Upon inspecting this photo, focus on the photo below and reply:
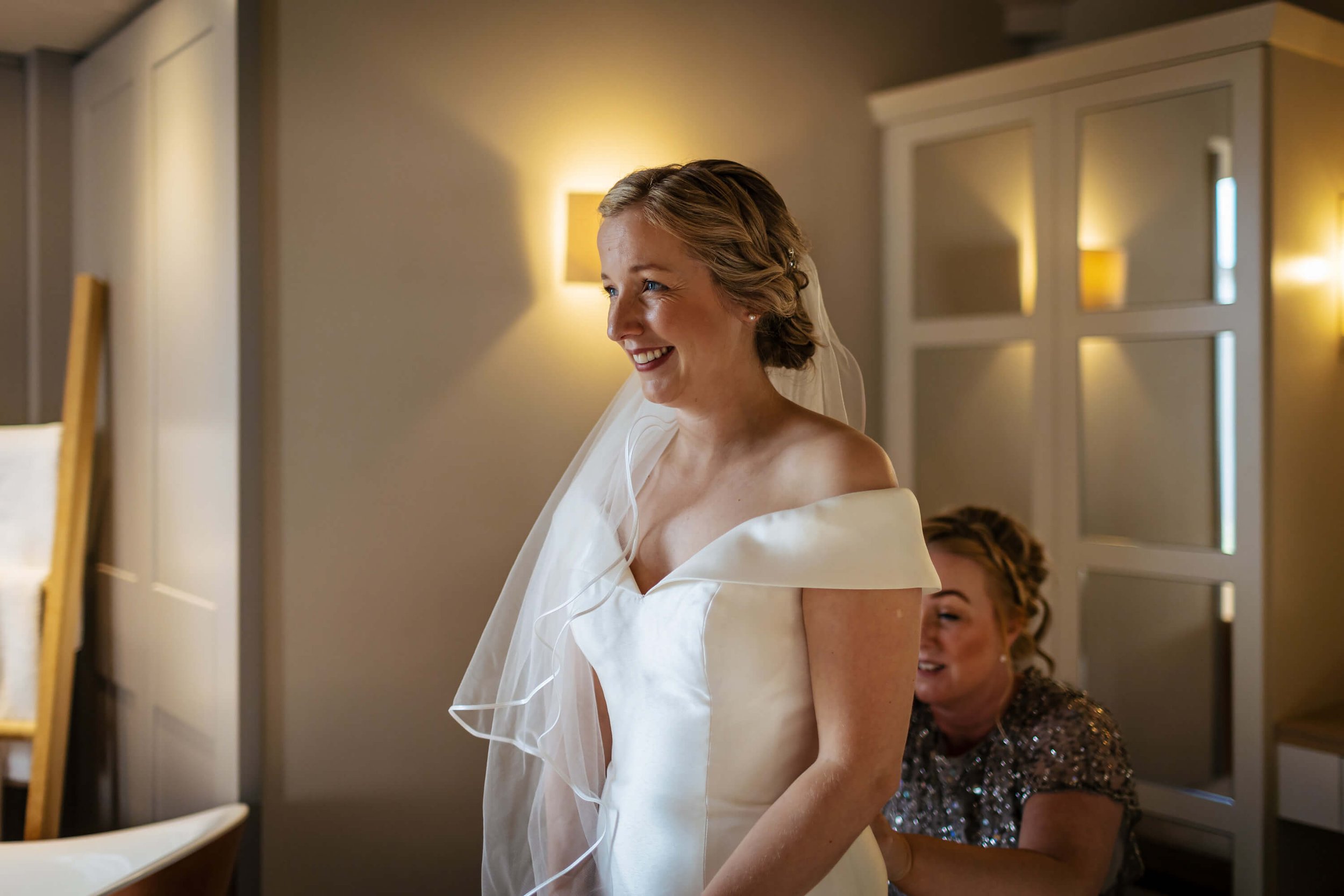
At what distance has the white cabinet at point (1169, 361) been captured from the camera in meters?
2.32

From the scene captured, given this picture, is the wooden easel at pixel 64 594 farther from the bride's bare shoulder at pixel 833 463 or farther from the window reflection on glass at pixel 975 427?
the window reflection on glass at pixel 975 427

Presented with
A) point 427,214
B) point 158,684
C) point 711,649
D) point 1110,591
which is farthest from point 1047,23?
point 158,684

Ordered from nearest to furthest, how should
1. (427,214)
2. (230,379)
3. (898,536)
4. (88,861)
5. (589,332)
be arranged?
(898,536)
(88,861)
(230,379)
(427,214)
(589,332)

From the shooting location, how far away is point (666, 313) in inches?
48.5

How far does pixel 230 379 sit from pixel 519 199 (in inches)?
30.0

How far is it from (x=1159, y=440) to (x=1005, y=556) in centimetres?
97

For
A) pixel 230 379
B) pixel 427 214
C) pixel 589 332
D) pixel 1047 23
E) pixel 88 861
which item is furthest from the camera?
pixel 1047 23

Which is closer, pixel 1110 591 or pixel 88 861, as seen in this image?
pixel 88 861

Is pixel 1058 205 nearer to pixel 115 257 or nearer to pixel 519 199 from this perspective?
pixel 519 199

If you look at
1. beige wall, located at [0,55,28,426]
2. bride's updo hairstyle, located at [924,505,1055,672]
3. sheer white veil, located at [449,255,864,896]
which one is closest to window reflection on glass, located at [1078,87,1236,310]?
bride's updo hairstyle, located at [924,505,1055,672]

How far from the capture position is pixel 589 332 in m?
2.57

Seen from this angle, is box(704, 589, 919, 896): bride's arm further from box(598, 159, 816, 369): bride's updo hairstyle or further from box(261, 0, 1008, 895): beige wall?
box(261, 0, 1008, 895): beige wall

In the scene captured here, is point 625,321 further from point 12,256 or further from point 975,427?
point 12,256

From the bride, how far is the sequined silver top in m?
0.38
